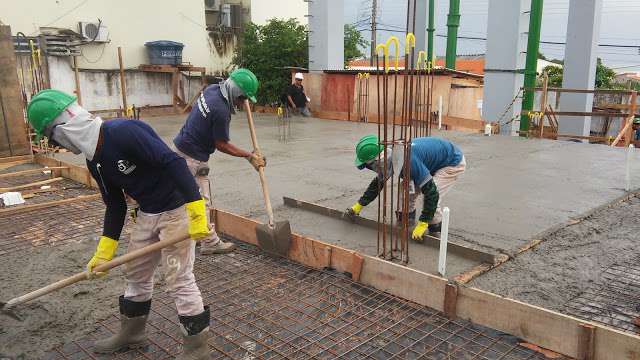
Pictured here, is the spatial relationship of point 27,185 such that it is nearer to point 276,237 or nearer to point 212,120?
point 212,120

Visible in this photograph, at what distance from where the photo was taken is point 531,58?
37.2ft

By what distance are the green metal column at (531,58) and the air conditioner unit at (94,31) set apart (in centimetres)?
1202

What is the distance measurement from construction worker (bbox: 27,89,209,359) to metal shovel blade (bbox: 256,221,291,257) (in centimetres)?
129

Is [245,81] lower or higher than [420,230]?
higher

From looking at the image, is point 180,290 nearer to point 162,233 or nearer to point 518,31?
point 162,233

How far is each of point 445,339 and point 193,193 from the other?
1629 millimetres

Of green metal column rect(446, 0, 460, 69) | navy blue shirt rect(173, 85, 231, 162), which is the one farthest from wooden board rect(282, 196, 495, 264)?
green metal column rect(446, 0, 460, 69)

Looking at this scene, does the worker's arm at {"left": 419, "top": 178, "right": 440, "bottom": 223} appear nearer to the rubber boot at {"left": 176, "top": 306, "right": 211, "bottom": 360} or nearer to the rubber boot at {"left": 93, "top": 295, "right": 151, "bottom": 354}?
the rubber boot at {"left": 176, "top": 306, "right": 211, "bottom": 360}

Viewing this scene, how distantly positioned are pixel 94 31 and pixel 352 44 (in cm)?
921

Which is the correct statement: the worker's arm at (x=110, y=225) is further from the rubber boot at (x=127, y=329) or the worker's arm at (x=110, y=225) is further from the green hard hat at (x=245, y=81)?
the green hard hat at (x=245, y=81)

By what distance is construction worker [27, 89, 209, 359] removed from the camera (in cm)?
238

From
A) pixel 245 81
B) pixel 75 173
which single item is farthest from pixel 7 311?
pixel 75 173

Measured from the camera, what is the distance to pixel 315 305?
10.6 feet

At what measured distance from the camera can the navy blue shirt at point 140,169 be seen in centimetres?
238
